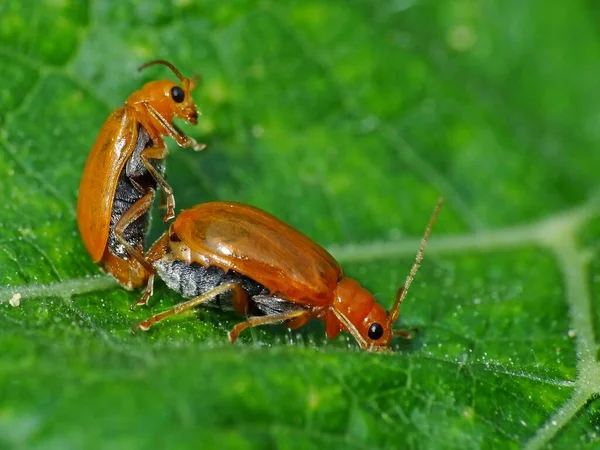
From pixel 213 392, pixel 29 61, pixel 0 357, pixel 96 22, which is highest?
pixel 96 22

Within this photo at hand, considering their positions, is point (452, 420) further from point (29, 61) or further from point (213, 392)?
point (29, 61)

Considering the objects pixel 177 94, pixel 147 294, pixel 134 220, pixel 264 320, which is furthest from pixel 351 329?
pixel 177 94

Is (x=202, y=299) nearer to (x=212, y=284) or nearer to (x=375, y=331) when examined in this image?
(x=212, y=284)

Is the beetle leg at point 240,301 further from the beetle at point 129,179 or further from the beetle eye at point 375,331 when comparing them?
the beetle eye at point 375,331

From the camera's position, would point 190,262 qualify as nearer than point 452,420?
No

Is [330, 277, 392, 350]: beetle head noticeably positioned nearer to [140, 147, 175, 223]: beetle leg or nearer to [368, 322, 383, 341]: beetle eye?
[368, 322, 383, 341]: beetle eye

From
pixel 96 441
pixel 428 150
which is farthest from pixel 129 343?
pixel 428 150
